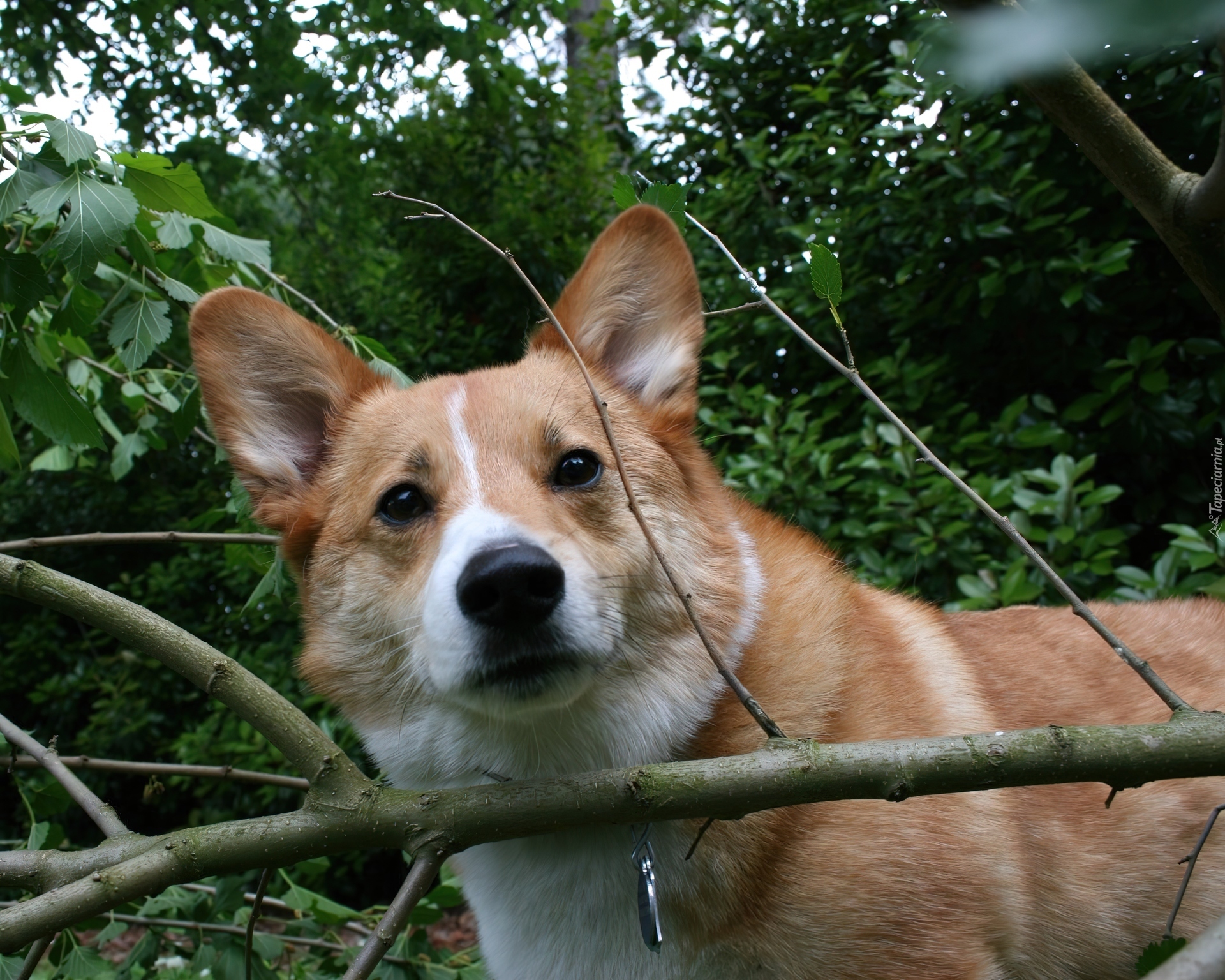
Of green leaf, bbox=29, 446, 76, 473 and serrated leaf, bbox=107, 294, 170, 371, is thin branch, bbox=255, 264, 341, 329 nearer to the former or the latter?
serrated leaf, bbox=107, 294, 170, 371

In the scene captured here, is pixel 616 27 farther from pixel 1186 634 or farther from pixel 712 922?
pixel 712 922

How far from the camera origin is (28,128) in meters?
1.85

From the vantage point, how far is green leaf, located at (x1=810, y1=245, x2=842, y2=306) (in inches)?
55.6

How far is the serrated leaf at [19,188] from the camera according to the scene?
1.81 m

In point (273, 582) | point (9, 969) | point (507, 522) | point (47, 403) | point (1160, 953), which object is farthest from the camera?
point (273, 582)

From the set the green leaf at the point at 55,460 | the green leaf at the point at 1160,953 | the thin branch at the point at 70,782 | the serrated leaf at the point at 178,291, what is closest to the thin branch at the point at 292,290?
the serrated leaf at the point at 178,291

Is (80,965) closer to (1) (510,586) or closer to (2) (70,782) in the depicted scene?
(2) (70,782)

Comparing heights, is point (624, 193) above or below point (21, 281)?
above

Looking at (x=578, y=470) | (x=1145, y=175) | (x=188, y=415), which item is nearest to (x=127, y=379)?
(x=188, y=415)

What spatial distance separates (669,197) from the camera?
1.70 metres

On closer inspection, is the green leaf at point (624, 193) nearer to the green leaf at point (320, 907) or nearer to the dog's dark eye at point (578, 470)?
the dog's dark eye at point (578, 470)

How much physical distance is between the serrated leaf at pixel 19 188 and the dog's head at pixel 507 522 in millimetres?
388

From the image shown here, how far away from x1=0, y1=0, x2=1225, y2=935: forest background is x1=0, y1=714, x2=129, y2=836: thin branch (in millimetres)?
621

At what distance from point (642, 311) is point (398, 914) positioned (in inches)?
57.7
